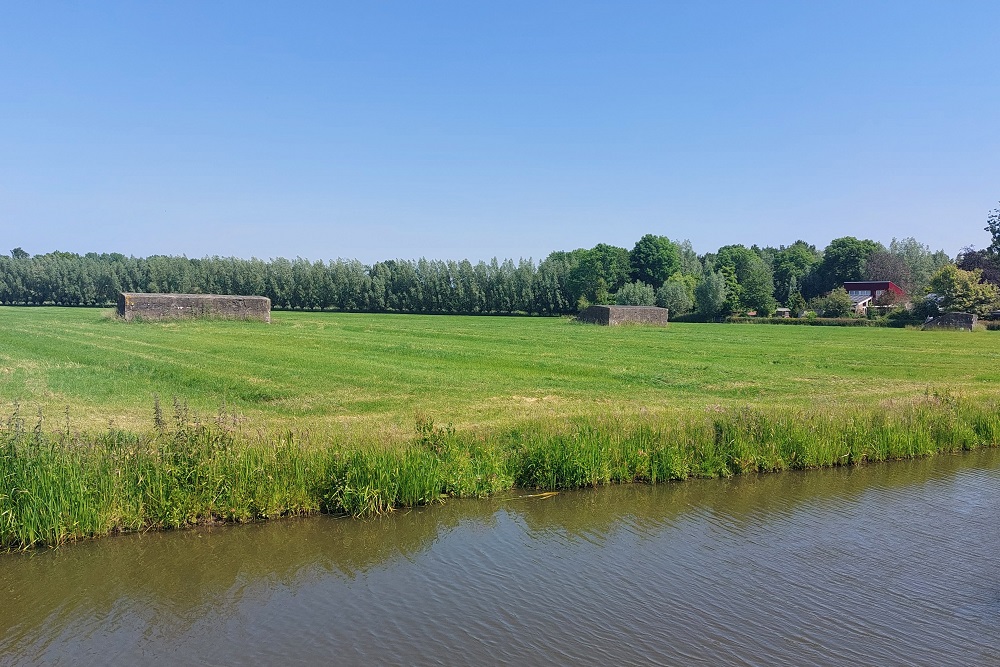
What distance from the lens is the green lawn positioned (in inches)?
695

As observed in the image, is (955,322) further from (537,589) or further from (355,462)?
(537,589)

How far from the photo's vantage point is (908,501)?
1288cm

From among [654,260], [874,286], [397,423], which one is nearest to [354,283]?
[654,260]

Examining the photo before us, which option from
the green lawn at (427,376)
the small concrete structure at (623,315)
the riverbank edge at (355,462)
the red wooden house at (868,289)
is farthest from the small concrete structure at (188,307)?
the red wooden house at (868,289)

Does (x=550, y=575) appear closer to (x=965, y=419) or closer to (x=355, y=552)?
(x=355, y=552)

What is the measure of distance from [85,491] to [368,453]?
13.9 feet

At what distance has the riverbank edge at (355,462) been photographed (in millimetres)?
10320

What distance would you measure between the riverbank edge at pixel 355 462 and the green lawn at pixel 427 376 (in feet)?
4.71

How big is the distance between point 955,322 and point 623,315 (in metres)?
31.3

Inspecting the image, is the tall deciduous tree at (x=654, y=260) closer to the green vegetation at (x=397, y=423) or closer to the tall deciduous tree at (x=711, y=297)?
the tall deciduous tree at (x=711, y=297)

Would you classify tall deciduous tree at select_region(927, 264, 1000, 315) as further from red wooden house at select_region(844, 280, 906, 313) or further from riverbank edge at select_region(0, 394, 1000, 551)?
riverbank edge at select_region(0, 394, 1000, 551)

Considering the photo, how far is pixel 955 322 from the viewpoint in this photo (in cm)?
6631

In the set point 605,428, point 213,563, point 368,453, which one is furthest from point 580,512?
point 213,563

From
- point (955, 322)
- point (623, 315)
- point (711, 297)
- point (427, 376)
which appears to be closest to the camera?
point (427, 376)
